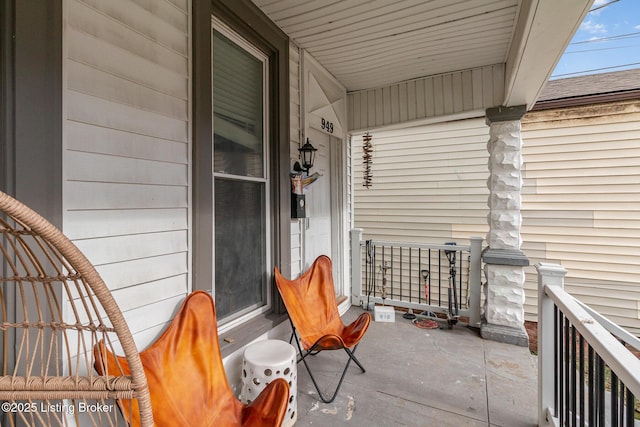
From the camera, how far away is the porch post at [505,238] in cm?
317

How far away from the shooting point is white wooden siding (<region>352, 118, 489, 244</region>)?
5.06 m

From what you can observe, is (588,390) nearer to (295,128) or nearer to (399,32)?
(295,128)

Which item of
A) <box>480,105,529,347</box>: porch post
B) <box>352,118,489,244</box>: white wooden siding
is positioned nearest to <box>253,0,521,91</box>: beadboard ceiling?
<box>480,105,529,347</box>: porch post

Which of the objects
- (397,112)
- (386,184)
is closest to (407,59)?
(397,112)

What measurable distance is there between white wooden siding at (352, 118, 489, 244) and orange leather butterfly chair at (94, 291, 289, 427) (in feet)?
13.6

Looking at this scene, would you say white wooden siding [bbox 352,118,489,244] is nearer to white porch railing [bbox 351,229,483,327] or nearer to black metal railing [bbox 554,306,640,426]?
white porch railing [bbox 351,229,483,327]

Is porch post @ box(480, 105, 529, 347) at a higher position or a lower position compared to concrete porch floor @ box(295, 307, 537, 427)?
higher

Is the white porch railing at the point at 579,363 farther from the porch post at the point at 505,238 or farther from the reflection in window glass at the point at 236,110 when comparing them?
the reflection in window glass at the point at 236,110

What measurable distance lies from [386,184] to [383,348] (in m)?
3.46

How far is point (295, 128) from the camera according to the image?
2.86 m

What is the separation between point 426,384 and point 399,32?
2.98 metres

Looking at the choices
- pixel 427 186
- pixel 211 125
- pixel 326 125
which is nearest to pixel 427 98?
pixel 326 125

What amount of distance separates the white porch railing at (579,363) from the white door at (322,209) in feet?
6.57

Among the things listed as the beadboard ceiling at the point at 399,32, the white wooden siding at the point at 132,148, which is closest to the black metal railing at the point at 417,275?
the beadboard ceiling at the point at 399,32
